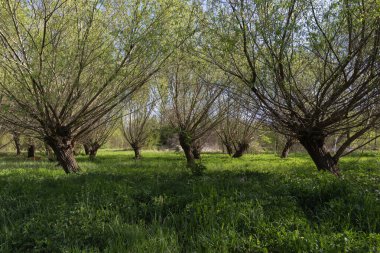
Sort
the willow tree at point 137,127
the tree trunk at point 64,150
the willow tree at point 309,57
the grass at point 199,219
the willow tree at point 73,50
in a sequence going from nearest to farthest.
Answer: the grass at point 199,219, the willow tree at point 309,57, the willow tree at point 73,50, the tree trunk at point 64,150, the willow tree at point 137,127

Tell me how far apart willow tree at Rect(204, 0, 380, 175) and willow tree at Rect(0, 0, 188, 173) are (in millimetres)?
1637

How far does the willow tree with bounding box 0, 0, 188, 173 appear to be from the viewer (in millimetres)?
7570

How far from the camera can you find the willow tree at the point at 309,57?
608 cm

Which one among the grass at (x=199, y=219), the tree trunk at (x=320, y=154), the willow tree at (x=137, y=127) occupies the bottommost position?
the grass at (x=199, y=219)

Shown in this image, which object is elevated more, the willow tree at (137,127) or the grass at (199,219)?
the willow tree at (137,127)

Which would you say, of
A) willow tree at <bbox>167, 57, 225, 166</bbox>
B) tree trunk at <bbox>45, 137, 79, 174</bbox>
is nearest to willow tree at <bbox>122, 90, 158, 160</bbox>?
willow tree at <bbox>167, 57, 225, 166</bbox>

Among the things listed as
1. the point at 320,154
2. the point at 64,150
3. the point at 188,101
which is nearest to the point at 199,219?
the point at 320,154

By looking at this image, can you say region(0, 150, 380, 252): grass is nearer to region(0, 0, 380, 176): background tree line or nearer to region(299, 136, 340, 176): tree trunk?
region(299, 136, 340, 176): tree trunk

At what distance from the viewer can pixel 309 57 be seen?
736 cm

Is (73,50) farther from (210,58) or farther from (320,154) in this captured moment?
(320,154)

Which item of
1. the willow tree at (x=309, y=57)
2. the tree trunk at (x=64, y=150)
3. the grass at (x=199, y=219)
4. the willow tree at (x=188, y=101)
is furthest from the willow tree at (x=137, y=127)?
the grass at (x=199, y=219)

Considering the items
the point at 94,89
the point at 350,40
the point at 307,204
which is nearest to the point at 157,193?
the point at 307,204

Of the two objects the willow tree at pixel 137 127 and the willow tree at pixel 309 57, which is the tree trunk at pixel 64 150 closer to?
the willow tree at pixel 309 57

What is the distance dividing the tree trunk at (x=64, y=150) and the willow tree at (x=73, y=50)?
4cm
